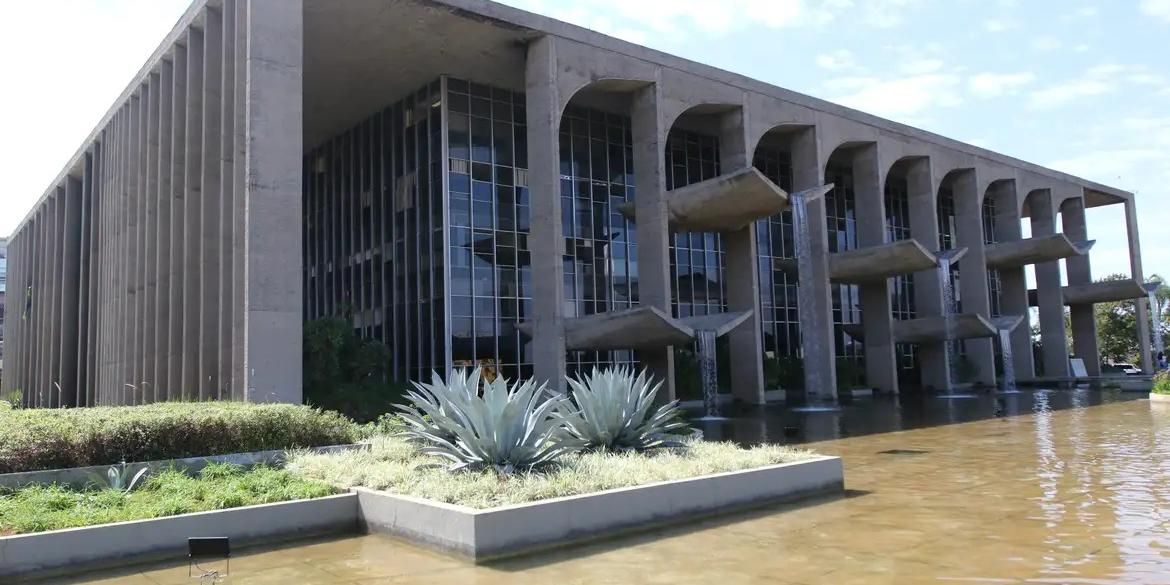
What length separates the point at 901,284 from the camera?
49594 millimetres

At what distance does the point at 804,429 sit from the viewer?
21.0 m

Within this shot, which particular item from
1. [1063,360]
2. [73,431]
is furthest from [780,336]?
[73,431]

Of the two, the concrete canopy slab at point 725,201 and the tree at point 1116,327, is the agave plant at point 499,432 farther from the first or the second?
the tree at point 1116,327

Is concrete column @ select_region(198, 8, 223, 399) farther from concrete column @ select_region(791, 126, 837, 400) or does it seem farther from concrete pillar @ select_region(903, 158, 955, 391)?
concrete pillar @ select_region(903, 158, 955, 391)

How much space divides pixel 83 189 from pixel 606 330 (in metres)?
28.3

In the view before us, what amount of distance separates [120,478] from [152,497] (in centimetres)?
120

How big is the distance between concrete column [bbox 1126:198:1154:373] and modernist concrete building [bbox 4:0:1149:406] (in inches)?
265

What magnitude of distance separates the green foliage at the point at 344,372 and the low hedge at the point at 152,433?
860 cm

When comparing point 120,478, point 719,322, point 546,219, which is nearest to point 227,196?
point 546,219

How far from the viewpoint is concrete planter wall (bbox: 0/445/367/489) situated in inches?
395

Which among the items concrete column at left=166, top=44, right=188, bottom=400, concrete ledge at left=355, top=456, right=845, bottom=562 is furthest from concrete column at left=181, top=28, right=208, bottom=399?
concrete ledge at left=355, top=456, right=845, bottom=562

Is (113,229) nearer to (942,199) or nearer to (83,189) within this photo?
(83,189)

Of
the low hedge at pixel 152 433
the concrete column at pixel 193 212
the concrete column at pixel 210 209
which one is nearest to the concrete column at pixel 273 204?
the concrete column at pixel 210 209

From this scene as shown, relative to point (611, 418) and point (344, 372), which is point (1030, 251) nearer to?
point (344, 372)
